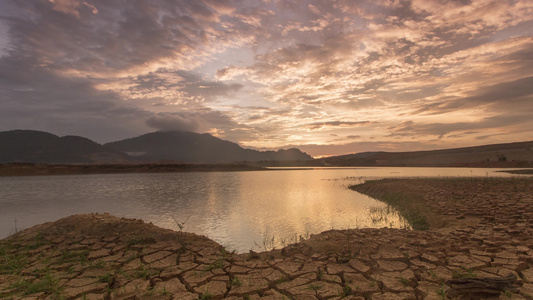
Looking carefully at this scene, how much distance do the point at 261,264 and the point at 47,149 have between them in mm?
184703

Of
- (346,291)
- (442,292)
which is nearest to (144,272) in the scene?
(346,291)

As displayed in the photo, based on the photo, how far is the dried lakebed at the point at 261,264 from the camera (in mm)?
4180

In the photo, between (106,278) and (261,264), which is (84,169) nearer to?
(106,278)

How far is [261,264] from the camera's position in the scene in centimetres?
546

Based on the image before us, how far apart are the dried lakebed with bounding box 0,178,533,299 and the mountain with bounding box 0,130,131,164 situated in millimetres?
165011

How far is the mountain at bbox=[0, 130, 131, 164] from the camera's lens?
13605 cm

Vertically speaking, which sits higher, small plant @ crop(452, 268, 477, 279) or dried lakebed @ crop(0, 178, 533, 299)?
small plant @ crop(452, 268, 477, 279)

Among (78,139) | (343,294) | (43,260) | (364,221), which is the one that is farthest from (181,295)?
(78,139)

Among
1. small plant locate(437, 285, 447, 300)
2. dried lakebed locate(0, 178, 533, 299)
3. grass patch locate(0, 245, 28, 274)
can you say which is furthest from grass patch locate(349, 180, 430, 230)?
grass patch locate(0, 245, 28, 274)

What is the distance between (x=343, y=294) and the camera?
3.98 metres

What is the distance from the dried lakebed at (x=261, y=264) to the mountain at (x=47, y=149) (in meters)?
165

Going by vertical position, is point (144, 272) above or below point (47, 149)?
below

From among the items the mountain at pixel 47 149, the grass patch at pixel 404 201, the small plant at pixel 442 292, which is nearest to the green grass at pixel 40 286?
the small plant at pixel 442 292

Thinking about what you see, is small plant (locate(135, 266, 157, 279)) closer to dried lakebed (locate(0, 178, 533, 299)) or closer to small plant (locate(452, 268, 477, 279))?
dried lakebed (locate(0, 178, 533, 299))
